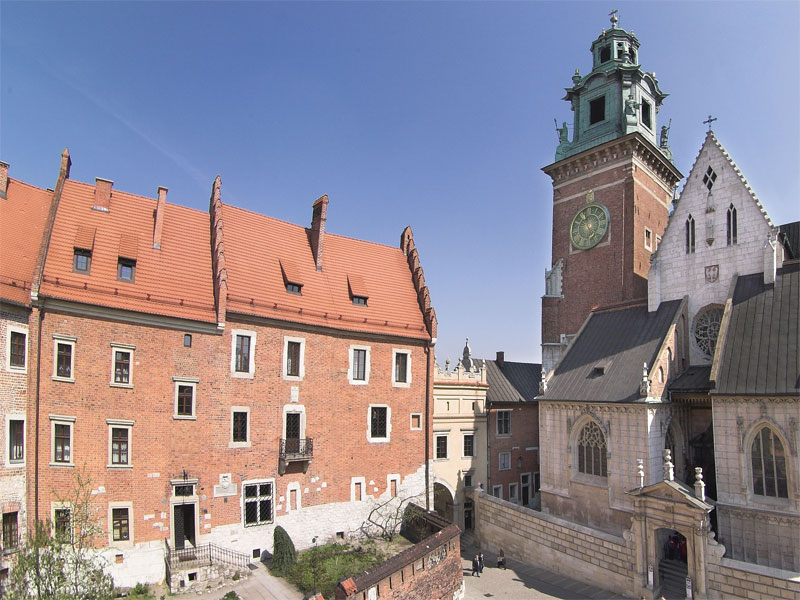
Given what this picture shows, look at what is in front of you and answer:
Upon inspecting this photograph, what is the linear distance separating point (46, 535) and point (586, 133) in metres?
38.9

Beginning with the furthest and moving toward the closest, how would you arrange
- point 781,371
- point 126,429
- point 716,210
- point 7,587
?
point 716,210 < point 781,371 < point 126,429 < point 7,587

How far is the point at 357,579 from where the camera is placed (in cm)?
1775

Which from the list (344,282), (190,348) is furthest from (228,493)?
(344,282)

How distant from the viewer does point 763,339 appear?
2294 cm

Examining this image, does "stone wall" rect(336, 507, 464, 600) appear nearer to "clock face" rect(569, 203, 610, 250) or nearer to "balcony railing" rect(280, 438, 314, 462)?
"balcony railing" rect(280, 438, 314, 462)

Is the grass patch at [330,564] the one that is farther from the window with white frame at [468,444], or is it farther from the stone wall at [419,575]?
the window with white frame at [468,444]

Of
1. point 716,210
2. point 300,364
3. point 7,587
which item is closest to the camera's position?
point 7,587

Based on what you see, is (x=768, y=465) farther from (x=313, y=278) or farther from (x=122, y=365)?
(x=122, y=365)

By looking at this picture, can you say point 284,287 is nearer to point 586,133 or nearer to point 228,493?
point 228,493

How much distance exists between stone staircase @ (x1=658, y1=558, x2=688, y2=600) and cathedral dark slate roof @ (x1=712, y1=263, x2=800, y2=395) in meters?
7.57

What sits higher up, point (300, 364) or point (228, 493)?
point (300, 364)

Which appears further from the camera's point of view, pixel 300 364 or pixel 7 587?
pixel 300 364

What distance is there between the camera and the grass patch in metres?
20.0

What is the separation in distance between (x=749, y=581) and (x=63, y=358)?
26060mm
